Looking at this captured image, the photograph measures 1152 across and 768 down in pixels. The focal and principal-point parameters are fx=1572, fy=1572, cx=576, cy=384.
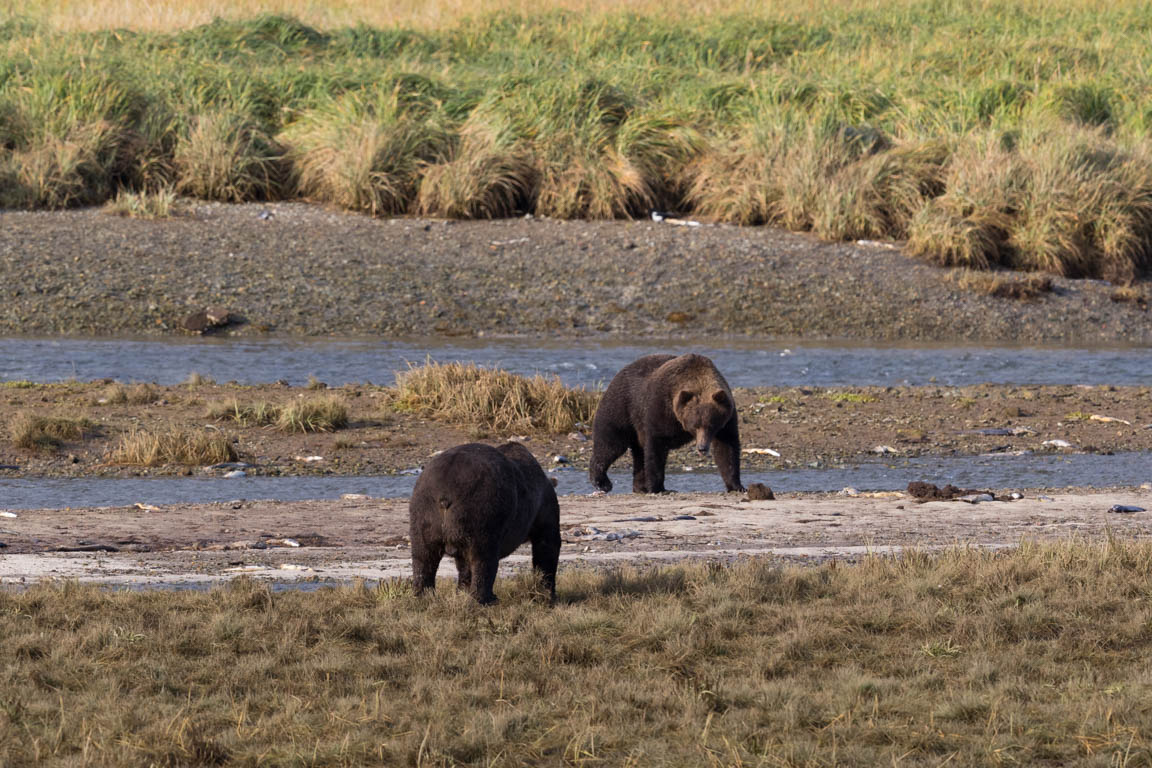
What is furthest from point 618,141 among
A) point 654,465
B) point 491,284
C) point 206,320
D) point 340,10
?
point 654,465

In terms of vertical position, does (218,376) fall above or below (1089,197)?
below

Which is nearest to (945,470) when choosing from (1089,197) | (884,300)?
(884,300)

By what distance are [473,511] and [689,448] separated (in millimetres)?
7290

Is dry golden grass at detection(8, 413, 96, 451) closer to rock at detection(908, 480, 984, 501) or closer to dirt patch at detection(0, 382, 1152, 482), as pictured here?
dirt patch at detection(0, 382, 1152, 482)

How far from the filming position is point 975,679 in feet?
21.0

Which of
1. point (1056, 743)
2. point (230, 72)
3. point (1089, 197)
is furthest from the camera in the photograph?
point (230, 72)

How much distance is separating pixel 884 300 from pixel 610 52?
10.4 m

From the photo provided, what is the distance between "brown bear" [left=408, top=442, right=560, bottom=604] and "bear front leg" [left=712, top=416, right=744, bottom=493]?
3.64 metres

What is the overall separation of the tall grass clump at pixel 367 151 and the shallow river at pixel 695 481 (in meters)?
10.9

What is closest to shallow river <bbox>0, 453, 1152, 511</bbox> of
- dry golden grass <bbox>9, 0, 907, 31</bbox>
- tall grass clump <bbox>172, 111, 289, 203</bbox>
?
tall grass clump <bbox>172, 111, 289, 203</bbox>

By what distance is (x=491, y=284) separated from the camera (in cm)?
2083

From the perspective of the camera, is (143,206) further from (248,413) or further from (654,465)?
(654,465)

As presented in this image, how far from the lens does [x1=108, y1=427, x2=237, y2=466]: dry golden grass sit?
12297mm

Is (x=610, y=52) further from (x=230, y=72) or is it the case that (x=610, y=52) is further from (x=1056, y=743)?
(x=1056, y=743)
